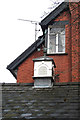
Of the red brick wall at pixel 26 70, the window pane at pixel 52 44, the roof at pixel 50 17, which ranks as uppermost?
the roof at pixel 50 17

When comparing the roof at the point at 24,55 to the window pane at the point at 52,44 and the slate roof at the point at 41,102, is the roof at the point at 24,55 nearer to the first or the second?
the window pane at the point at 52,44

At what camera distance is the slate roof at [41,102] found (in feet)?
26.0

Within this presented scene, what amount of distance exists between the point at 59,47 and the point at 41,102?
4432mm

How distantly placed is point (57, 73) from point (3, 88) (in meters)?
2.79

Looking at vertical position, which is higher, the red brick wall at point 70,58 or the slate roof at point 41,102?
the red brick wall at point 70,58

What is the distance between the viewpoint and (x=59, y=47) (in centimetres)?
1270

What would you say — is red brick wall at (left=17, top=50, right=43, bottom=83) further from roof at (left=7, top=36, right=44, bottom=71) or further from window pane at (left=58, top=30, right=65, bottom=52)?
window pane at (left=58, top=30, right=65, bottom=52)

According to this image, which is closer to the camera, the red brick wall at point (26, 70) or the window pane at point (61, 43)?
the window pane at point (61, 43)

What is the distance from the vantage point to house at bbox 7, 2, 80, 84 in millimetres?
12094

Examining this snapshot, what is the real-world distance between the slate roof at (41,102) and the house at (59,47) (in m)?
2.17

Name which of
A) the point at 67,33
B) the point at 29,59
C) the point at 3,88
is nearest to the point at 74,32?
the point at 67,33

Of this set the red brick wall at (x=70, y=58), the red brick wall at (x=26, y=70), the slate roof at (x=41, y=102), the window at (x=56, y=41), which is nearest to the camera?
the slate roof at (x=41, y=102)

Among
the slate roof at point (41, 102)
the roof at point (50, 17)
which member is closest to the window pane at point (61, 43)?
the roof at point (50, 17)

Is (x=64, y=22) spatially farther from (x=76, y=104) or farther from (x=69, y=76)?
(x=76, y=104)
